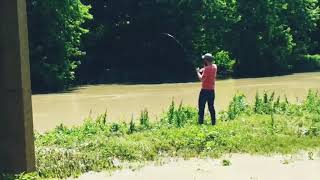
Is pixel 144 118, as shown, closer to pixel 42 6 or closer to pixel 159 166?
pixel 159 166

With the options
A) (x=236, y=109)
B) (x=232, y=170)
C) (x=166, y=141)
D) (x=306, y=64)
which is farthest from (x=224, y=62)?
(x=232, y=170)

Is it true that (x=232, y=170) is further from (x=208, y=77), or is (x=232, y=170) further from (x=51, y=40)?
(x=51, y=40)

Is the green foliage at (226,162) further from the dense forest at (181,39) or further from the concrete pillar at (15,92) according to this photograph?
the dense forest at (181,39)

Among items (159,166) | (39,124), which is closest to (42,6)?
(39,124)

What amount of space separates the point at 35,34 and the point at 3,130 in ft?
87.6

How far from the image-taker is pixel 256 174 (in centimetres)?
784

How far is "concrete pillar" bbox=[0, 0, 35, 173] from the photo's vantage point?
21.6 ft

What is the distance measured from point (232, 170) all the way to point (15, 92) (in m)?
3.25

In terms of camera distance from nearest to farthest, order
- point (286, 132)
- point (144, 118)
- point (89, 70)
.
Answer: point (286, 132), point (144, 118), point (89, 70)

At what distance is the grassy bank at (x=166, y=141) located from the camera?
883cm

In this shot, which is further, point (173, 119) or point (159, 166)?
point (173, 119)

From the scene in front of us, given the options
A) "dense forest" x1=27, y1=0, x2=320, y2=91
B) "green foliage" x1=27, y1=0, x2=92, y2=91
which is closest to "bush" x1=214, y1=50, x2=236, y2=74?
"dense forest" x1=27, y1=0, x2=320, y2=91

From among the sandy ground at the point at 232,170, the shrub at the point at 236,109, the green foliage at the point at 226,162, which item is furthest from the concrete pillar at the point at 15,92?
the shrub at the point at 236,109

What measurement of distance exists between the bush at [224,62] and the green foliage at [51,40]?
12.0 metres
